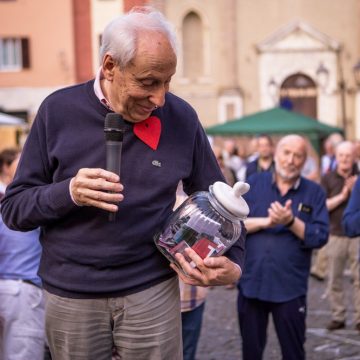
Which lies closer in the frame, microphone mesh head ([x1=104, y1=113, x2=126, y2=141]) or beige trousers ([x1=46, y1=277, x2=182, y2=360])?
microphone mesh head ([x1=104, y1=113, x2=126, y2=141])

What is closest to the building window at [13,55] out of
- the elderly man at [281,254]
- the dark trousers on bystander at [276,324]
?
the elderly man at [281,254]

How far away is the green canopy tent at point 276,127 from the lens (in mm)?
17625

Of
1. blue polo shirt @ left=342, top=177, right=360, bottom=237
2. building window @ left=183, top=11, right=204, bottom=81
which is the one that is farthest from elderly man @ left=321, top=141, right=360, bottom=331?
building window @ left=183, top=11, right=204, bottom=81

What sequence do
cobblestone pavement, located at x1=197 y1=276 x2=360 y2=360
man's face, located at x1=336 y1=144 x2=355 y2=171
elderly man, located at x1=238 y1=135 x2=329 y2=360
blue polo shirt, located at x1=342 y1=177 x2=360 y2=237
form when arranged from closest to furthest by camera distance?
1. elderly man, located at x1=238 y1=135 x2=329 y2=360
2. blue polo shirt, located at x1=342 y1=177 x2=360 y2=237
3. cobblestone pavement, located at x1=197 y1=276 x2=360 y2=360
4. man's face, located at x1=336 y1=144 x2=355 y2=171

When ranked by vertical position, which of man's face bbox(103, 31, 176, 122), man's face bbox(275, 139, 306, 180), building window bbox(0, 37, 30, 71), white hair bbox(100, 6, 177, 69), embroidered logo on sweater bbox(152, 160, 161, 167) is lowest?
man's face bbox(275, 139, 306, 180)

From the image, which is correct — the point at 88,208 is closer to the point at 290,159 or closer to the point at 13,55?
the point at 290,159

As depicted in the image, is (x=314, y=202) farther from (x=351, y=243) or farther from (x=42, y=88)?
(x=42, y=88)

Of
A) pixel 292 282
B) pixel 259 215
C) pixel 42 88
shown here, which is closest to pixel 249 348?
pixel 292 282

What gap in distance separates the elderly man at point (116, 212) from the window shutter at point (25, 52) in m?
30.0

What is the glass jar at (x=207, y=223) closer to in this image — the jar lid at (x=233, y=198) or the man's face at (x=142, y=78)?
the jar lid at (x=233, y=198)

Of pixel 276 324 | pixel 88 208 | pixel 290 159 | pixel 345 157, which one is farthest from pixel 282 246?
pixel 345 157

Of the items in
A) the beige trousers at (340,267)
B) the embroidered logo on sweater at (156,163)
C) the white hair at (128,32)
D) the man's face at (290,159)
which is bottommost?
the beige trousers at (340,267)

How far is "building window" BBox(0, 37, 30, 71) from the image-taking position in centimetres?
3191

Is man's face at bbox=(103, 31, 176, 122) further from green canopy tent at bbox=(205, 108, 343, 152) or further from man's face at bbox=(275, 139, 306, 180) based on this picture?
green canopy tent at bbox=(205, 108, 343, 152)
